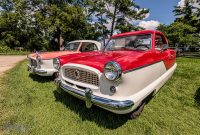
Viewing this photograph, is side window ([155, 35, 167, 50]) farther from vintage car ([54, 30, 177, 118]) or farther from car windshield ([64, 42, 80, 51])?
car windshield ([64, 42, 80, 51])

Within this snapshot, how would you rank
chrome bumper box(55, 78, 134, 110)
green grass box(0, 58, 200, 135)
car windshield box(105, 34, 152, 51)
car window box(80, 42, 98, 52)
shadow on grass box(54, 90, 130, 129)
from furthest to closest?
car window box(80, 42, 98, 52) < car windshield box(105, 34, 152, 51) < shadow on grass box(54, 90, 130, 129) < green grass box(0, 58, 200, 135) < chrome bumper box(55, 78, 134, 110)

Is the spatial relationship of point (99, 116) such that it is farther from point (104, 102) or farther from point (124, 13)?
point (124, 13)

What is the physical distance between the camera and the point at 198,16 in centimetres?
2950

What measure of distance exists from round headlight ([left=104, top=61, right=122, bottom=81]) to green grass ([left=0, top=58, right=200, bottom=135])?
0.97m

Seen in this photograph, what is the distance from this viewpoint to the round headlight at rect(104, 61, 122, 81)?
8.83 ft

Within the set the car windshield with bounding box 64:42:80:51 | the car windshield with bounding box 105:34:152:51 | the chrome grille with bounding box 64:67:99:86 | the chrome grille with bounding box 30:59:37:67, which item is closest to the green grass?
the chrome grille with bounding box 64:67:99:86

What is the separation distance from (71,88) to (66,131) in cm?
82

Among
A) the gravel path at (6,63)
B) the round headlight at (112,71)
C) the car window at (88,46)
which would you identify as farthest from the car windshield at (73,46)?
the round headlight at (112,71)

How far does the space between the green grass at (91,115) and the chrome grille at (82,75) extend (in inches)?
29.1

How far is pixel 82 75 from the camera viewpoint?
10.7ft

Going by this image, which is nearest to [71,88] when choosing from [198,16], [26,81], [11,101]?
[11,101]

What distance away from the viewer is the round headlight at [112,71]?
8.83ft

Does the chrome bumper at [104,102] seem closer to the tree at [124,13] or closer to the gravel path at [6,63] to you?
the gravel path at [6,63]

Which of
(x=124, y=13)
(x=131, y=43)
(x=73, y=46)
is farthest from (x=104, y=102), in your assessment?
(x=124, y=13)
